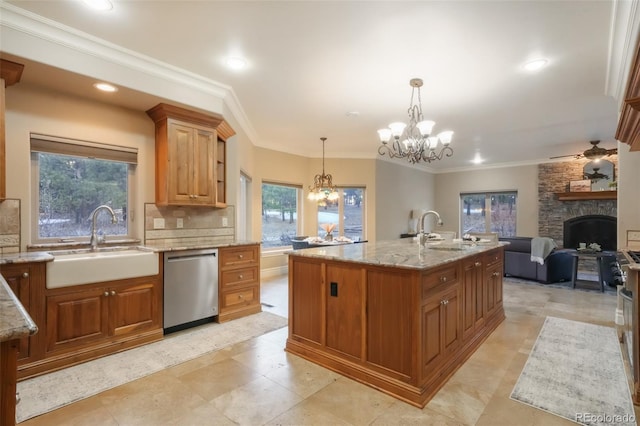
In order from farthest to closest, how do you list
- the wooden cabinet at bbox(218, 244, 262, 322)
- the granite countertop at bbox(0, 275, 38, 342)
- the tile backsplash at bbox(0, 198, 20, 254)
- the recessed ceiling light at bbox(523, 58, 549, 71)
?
the wooden cabinet at bbox(218, 244, 262, 322) → the recessed ceiling light at bbox(523, 58, 549, 71) → the tile backsplash at bbox(0, 198, 20, 254) → the granite countertop at bbox(0, 275, 38, 342)

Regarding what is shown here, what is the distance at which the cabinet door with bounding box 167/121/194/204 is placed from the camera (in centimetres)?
344

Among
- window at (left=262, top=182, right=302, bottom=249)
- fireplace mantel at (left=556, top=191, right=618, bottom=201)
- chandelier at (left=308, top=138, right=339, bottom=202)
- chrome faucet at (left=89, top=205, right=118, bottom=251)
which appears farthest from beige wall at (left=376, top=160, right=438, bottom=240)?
chrome faucet at (left=89, top=205, right=118, bottom=251)

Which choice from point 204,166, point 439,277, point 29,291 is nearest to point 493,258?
point 439,277

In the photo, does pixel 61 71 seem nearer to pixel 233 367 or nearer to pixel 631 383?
pixel 233 367

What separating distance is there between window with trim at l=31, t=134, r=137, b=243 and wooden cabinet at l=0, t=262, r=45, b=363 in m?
0.65

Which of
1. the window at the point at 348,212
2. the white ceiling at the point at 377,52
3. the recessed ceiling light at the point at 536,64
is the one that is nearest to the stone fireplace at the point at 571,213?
the white ceiling at the point at 377,52

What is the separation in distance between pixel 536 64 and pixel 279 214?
494 centimetres

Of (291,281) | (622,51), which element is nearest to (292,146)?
(291,281)

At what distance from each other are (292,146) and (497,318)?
4667 millimetres

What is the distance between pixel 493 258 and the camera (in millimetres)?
3588

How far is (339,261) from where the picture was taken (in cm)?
254

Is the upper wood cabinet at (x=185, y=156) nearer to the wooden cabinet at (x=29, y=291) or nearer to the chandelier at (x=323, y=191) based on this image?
the wooden cabinet at (x=29, y=291)

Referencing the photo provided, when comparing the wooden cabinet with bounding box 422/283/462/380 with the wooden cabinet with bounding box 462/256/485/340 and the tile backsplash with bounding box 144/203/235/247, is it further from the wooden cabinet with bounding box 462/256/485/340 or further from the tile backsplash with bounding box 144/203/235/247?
the tile backsplash with bounding box 144/203/235/247

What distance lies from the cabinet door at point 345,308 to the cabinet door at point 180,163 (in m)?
1.93
